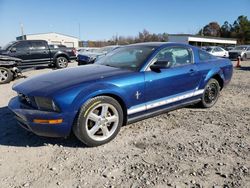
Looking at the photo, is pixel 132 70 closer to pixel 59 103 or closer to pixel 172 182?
pixel 59 103

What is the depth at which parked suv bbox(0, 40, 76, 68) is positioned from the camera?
12.6 m

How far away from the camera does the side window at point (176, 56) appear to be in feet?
14.6

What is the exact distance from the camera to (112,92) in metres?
3.63

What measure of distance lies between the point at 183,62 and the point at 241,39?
75303mm

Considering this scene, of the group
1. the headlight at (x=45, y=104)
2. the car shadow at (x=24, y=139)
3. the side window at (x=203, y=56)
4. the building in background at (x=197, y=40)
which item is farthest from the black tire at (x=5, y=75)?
the building in background at (x=197, y=40)

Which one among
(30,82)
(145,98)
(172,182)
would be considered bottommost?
(172,182)

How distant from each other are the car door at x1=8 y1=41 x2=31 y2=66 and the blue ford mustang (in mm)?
9225

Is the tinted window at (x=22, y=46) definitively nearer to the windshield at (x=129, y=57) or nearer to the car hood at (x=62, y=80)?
the windshield at (x=129, y=57)

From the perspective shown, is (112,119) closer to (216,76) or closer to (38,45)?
(216,76)

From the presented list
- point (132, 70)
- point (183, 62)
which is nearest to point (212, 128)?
point (183, 62)

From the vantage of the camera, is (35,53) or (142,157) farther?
(35,53)

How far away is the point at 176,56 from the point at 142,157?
2223mm

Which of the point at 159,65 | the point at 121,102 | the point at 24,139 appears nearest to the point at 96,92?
the point at 121,102

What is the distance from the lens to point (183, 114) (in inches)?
200
